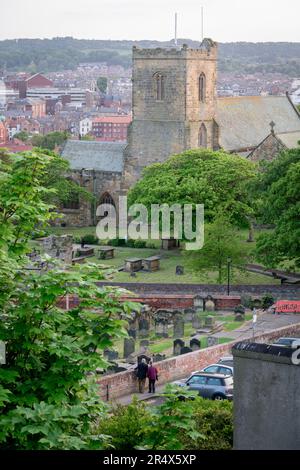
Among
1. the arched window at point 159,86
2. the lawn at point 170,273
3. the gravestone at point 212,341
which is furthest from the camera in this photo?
the arched window at point 159,86

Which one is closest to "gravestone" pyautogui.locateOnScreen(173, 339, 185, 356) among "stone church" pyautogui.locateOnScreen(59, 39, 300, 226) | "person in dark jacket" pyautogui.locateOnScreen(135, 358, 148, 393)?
"person in dark jacket" pyautogui.locateOnScreen(135, 358, 148, 393)

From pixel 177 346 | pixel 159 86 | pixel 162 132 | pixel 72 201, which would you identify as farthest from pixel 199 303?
pixel 159 86

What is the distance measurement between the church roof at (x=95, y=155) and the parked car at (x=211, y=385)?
52966 mm

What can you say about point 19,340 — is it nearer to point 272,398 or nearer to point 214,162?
point 272,398

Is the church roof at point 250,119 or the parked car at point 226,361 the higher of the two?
the church roof at point 250,119

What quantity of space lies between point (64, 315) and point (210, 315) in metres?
28.5

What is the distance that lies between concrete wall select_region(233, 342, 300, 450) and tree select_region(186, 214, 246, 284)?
1504 inches

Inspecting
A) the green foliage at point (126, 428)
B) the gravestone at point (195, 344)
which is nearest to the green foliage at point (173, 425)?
the green foliage at point (126, 428)

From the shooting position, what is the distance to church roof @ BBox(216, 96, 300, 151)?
8394 centimetres

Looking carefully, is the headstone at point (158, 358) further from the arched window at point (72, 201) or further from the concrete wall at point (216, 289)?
the arched window at point (72, 201)

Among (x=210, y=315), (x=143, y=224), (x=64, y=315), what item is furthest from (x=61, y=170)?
(x=64, y=315)

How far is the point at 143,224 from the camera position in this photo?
231 feet

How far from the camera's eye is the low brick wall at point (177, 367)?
31203 mm

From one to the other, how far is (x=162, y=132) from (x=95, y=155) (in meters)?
4.95
